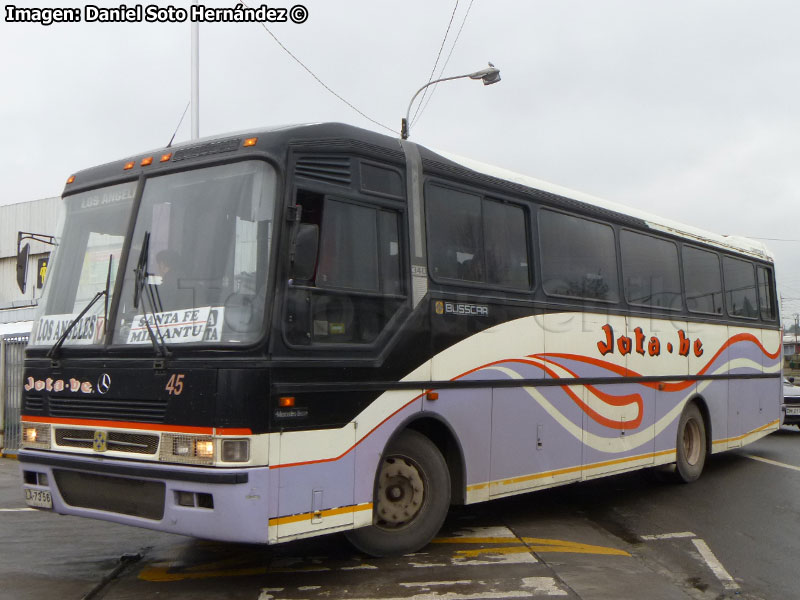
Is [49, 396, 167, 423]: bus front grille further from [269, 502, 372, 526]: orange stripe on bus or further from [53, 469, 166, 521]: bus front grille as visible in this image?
[269, 502, 372, 526]: orange stripe on bus

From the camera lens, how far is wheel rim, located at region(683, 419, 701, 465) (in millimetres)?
11914

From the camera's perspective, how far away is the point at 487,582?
637 cm

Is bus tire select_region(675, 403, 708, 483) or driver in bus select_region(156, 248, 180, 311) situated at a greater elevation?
driver in bus select_region(156, 248, 180, 311)

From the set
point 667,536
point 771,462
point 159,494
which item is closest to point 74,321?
point 159,494

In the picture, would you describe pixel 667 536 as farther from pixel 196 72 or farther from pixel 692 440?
pixel 196 72

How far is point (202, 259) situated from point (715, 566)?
4.82m

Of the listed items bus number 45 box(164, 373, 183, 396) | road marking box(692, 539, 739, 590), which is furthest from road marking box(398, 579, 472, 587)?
bus number 45 box(164, 373, 183, 396)

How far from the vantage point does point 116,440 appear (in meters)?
6.23

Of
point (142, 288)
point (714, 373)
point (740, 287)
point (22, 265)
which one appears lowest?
point (714, 373)

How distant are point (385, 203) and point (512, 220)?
6.64 ft

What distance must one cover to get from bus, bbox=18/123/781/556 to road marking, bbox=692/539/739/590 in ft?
5.01

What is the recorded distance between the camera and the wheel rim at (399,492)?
22.8 feet

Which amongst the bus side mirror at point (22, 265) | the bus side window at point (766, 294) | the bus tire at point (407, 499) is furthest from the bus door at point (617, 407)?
the bus side mirror at point (22, 265)

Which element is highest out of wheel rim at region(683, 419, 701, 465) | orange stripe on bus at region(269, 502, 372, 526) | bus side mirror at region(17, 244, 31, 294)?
bus side mirror at region(17, 244, 31, 294)
